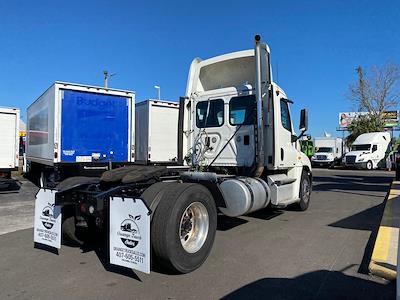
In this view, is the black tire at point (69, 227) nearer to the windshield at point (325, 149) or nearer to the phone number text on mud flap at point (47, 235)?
the phone number text on mud flap at point (47, 235)

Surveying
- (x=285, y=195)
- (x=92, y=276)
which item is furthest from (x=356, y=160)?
(x=92, y=276)

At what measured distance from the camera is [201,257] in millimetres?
5262

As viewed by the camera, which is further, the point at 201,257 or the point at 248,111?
the point at 248,111

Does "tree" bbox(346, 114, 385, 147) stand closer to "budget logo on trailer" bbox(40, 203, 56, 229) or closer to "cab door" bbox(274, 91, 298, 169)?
"cab door" bbox(274, 91, 298, 169)

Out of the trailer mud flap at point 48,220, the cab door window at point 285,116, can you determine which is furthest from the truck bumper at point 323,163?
the trailer mud flap at point 48,220

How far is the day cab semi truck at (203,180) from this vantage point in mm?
4727

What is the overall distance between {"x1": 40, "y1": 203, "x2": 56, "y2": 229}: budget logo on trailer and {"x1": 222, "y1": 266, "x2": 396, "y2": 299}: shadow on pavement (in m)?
2.84

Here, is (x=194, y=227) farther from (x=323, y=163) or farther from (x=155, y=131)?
(x=323, y=163)

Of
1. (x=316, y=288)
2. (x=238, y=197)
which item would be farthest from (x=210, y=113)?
(x=316, y=288)

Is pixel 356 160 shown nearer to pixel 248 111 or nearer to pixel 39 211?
pixel 248 111

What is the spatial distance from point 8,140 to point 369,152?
32.0 metres

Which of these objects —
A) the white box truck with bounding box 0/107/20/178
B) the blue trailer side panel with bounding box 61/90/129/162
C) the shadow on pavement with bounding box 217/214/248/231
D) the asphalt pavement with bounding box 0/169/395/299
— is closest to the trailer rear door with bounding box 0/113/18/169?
the white box truck with bounding box 0/107/20/178

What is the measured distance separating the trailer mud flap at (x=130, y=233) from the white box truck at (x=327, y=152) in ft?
135

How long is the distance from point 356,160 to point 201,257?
112 ft
